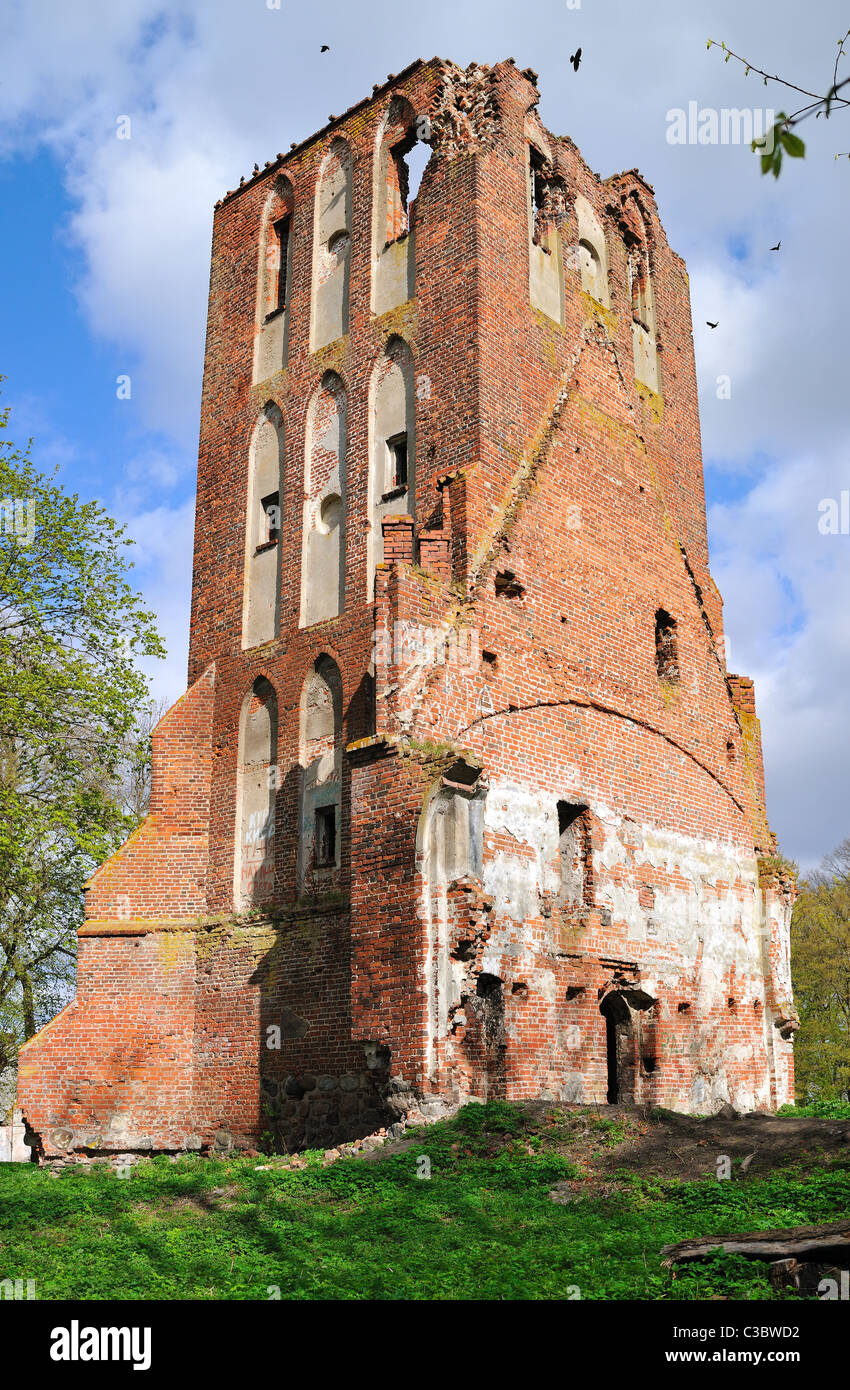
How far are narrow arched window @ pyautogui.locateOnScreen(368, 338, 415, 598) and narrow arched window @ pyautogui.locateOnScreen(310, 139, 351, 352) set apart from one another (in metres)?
1.21

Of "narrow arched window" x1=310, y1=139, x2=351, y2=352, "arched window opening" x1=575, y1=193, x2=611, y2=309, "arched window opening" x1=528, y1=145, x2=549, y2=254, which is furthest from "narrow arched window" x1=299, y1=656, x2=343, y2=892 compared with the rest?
"arched window opening" x1=575, y1=193, x2=611, y2=309

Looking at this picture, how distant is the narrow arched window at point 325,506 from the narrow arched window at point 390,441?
54cm

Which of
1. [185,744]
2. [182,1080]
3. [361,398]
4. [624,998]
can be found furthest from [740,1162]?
[361,398]

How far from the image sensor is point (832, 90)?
3.68 metres

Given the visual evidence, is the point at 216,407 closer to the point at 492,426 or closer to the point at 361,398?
the point at 361,398

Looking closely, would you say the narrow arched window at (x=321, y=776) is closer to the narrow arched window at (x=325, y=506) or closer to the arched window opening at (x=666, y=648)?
the narrow arched window at (x=325, y=506)

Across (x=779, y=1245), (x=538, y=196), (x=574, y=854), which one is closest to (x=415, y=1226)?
(x=779, y=1245)

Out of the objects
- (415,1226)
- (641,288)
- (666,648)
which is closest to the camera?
(415,1226)

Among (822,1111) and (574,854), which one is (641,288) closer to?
(574,854)

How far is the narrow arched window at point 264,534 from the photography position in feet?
52.6

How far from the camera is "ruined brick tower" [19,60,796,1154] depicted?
12.0m

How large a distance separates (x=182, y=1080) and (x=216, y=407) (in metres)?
9.32

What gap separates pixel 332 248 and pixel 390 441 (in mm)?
3540

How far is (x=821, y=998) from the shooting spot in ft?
100
